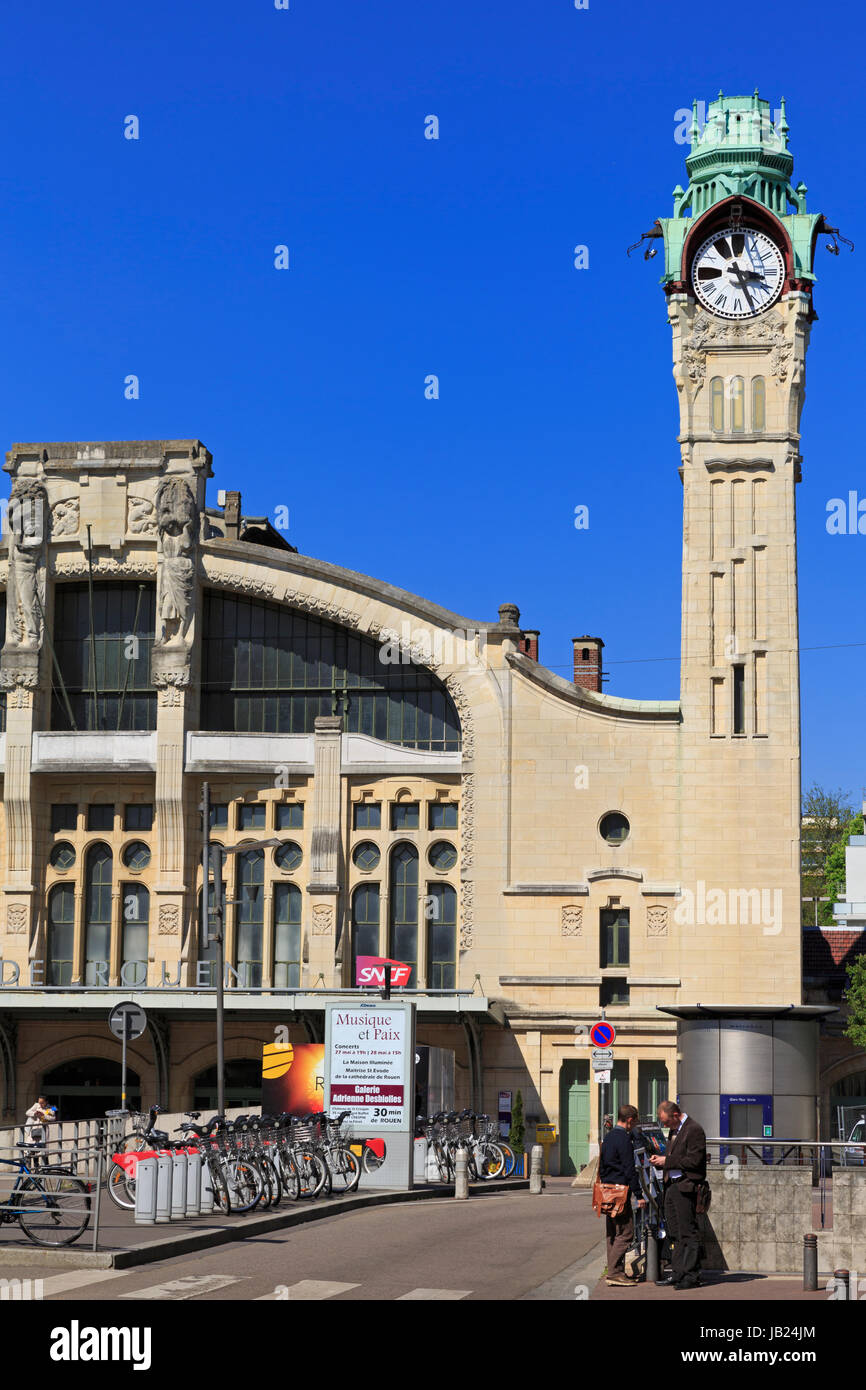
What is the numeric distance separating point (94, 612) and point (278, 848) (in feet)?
30.1

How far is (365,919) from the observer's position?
169 feet

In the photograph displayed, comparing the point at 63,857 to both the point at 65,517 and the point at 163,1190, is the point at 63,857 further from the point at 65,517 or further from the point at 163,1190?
the point at 163,1190

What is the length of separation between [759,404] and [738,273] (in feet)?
12.6

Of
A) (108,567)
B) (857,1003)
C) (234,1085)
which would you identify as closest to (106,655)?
(108,567)

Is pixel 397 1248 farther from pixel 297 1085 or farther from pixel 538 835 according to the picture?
pixel 538 835

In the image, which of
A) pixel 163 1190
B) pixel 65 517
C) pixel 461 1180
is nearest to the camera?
Result: pixel 163 1190

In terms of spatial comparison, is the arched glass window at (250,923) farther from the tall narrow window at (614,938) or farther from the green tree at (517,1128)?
the tall narrow window at (614,938)

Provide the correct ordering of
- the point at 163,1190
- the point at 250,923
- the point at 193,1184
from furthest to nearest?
the point at 250,923 → the point at 193,1184 → the point at 163,1190

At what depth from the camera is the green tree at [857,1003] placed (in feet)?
160

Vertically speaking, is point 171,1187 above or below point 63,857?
below

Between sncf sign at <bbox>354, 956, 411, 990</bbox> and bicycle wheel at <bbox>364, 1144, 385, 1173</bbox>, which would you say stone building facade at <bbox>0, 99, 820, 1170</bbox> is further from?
bicycle wheel at <bbox>364, 1144, 385, 1173</bbox>

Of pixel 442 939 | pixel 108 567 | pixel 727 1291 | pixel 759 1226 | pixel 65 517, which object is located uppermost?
pixel 65 517

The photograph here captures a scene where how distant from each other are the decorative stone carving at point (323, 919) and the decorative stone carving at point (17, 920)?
27.1 ft

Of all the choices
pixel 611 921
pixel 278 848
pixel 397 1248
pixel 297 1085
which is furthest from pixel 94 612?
pixel 397 1248
